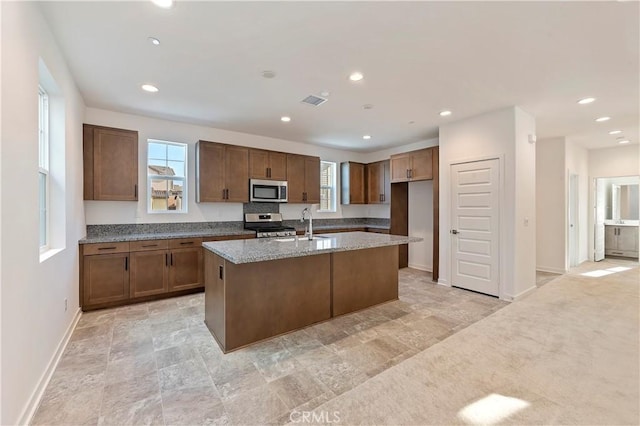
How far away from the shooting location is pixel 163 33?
7.59 feet

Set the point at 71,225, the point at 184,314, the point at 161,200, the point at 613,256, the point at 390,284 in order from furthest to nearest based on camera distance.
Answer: the point at 613,256 < the point at 161,200 < the point at 390,284 < the point at 184,314 < the point at 71,225

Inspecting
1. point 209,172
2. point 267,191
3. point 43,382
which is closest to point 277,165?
point 267,191

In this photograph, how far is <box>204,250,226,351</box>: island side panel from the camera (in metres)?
2.67

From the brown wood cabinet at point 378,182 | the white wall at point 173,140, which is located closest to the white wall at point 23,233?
the white wall at point 173,140

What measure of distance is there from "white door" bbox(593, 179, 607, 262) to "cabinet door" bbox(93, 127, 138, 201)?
385 inches

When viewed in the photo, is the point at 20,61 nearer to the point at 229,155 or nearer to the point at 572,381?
the point at 229,155

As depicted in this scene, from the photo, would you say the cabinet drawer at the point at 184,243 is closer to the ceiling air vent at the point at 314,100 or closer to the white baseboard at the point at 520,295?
the ceiling air vent at the point at 314,100

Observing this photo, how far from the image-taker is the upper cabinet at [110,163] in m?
3.79

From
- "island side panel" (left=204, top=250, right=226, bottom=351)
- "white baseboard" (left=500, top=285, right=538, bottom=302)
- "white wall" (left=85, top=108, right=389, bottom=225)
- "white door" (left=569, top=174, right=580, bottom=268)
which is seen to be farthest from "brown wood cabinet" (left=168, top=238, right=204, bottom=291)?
"white door" (left=569, top=174, right=580, bottom=268)

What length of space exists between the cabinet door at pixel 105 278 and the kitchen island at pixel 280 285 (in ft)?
4.83

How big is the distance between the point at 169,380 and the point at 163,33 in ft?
9.01

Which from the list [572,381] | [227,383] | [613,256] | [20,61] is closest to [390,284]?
[572,381]

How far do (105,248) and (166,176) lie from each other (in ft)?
4.81

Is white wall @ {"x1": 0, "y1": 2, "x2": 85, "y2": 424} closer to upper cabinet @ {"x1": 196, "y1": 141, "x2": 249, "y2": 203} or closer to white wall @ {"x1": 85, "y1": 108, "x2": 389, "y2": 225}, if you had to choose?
white wall @ {"x1": 85, "y1": 108, "x2": 389, "y2": 225}
